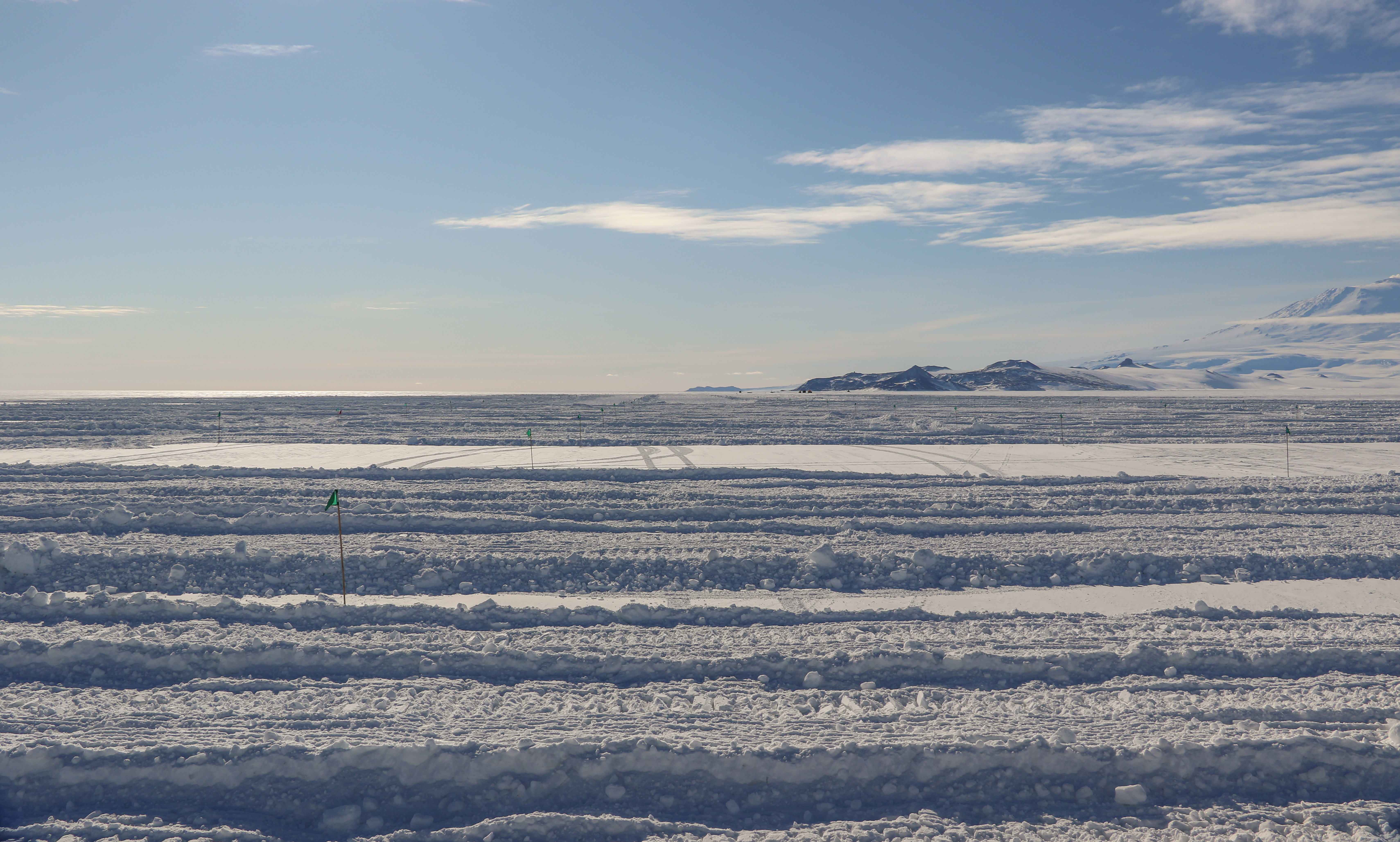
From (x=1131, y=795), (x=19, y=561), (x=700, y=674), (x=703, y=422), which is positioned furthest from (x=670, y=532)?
(x=703, y=422)

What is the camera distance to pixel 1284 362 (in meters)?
146

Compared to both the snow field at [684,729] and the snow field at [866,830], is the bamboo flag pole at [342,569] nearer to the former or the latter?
the snow field at [684,729]

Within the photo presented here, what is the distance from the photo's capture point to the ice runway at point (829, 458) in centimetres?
1391

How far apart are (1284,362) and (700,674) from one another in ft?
607

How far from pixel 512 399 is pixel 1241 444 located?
43854 mm

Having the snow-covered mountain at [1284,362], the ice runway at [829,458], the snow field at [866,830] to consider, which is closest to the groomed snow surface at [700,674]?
the snow field at [866,830]

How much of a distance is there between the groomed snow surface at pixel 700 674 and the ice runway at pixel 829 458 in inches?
158

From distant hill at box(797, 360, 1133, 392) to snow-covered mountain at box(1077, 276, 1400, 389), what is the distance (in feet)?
25.5

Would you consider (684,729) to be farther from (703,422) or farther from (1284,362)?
(1284,362)

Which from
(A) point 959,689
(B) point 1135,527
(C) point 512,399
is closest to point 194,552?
(A) point 959,689

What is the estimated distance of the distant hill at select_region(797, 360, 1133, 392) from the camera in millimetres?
67375

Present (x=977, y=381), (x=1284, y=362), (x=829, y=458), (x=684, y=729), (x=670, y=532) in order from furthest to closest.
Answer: (x=1284, y=362)
(x=977, y=381)
(x=829, y=458)
(x=670, y=532)
(x=684, y=729)

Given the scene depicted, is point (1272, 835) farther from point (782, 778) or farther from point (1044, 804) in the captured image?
point (782, 778)

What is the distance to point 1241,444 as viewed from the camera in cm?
1830
